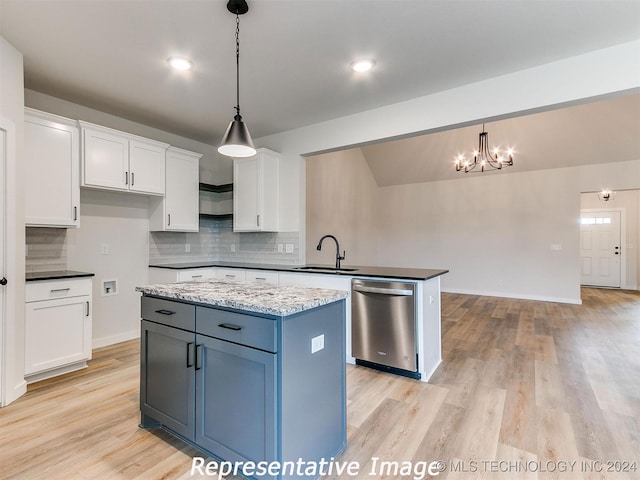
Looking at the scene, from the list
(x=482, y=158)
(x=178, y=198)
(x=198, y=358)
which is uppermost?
(x=482, y=158)

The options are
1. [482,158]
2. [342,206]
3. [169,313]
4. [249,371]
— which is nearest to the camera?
[249,371]

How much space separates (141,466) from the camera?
1735 millimetres

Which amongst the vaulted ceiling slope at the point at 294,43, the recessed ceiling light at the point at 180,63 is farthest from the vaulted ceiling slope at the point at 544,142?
the recessed ceiling light at the point at 180,63

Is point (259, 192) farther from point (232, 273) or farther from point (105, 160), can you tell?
point (105, 160)

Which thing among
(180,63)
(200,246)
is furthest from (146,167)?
(180,63)

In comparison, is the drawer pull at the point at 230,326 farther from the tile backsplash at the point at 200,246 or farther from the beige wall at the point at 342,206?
the beige wall at the point at 342,206

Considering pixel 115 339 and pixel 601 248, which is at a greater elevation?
pixel 601 248

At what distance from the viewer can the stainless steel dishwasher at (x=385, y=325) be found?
2.80 metres

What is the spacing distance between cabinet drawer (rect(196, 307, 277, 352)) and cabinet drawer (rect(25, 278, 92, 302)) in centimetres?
198

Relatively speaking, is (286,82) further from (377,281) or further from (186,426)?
(186,426)

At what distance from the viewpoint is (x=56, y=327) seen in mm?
2842

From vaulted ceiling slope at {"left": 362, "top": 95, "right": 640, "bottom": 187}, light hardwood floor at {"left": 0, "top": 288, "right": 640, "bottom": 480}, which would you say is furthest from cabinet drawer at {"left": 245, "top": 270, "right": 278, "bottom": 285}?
vaulted ceiling slope at {"left": 362, "top": 95, "right": 640, "bottom": 187}

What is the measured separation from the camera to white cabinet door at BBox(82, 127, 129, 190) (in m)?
3.18

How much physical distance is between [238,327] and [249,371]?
213mm
